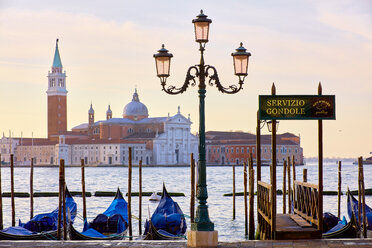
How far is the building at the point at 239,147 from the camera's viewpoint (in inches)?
3209

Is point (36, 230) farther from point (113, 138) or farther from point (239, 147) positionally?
point (239, 147)

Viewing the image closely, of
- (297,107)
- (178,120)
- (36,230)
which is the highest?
(178,120)

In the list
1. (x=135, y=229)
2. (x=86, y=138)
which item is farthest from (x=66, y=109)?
(x=135, y=229)

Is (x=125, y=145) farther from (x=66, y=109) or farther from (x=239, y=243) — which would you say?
(x=239, y=243)

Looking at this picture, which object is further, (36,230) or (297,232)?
(36,230)

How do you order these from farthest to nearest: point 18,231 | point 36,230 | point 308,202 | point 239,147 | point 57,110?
point 57,110 → point 239,147 → point 36,230 → point 18,231 → point 308,202

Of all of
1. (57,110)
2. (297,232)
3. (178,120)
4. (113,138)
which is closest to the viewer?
(297,232)

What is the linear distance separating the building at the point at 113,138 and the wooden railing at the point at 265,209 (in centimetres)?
6756

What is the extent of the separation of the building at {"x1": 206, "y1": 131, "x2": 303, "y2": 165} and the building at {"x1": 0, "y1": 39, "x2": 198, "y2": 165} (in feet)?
9.58

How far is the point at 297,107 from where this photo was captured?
689cm

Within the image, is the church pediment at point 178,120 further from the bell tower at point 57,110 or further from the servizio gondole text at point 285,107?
the servizio gondole text at point 285,107

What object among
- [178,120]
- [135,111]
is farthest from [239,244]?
[135,111]

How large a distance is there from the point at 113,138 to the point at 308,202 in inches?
2825

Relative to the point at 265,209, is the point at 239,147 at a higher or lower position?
higher
